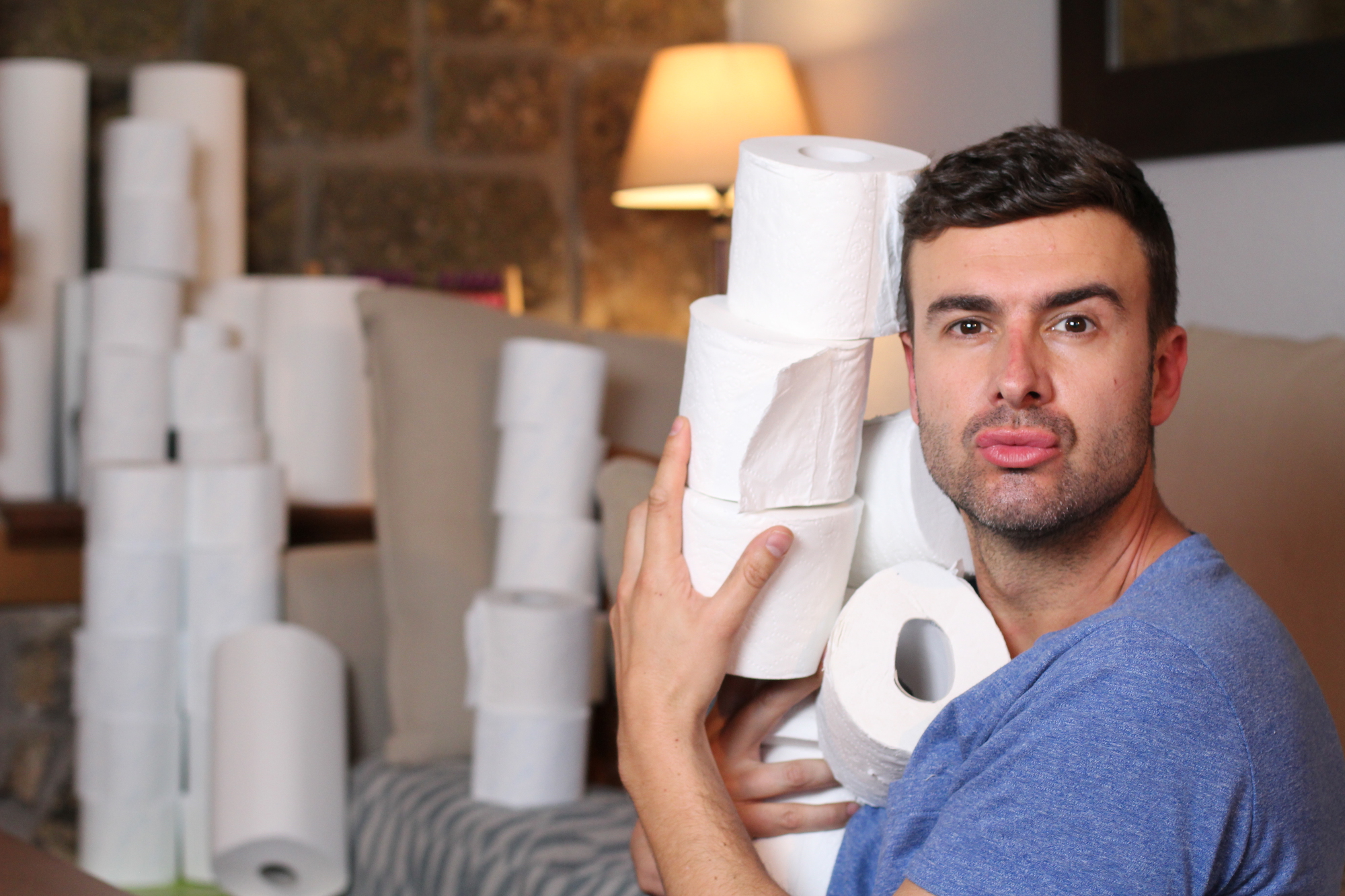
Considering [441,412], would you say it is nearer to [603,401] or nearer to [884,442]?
[603,401]

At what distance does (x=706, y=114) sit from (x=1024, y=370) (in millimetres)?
1845

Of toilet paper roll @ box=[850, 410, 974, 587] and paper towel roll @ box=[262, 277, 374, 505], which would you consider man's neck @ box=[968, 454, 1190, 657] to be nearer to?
toilet paper roll @ box=[850, 410, 974, 587]

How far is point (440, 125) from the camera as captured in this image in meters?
2.79

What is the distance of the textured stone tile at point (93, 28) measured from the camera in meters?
2.36

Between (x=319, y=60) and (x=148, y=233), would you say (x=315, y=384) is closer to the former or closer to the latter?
(x=148, y=233)

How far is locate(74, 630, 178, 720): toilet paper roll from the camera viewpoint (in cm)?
192

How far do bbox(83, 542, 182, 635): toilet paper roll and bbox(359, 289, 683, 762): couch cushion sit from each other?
13.4 inches

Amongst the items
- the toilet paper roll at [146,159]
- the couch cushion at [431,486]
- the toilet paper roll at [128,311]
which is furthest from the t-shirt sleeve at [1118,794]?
the toilet paper roll at [146,159]

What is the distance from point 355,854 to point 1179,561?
135 centimetres

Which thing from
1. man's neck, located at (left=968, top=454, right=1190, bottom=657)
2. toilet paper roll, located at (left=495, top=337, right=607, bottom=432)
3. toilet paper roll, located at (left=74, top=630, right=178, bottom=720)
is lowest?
toilet paper roll, located at (left=74, top=630, right=178, bottom=720)

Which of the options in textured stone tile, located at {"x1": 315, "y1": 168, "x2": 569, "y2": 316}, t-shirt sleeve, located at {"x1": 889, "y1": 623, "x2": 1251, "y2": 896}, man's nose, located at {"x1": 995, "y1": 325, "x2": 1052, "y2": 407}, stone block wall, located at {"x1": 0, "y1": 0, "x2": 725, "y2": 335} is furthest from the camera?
textured stone tile, located at {"x1": 315, "y1": 168, "x2": 569, "y2": 316}

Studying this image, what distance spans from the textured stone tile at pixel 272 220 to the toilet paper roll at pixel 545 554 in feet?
3.50

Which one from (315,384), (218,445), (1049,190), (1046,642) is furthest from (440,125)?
(1046,642)

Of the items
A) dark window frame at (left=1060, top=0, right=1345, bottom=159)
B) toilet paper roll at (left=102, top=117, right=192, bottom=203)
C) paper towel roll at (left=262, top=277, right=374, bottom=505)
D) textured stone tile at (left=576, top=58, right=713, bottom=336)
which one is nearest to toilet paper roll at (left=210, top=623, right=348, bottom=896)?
paper towel roll at (left=262, top=277, right=374, bottom=505)
